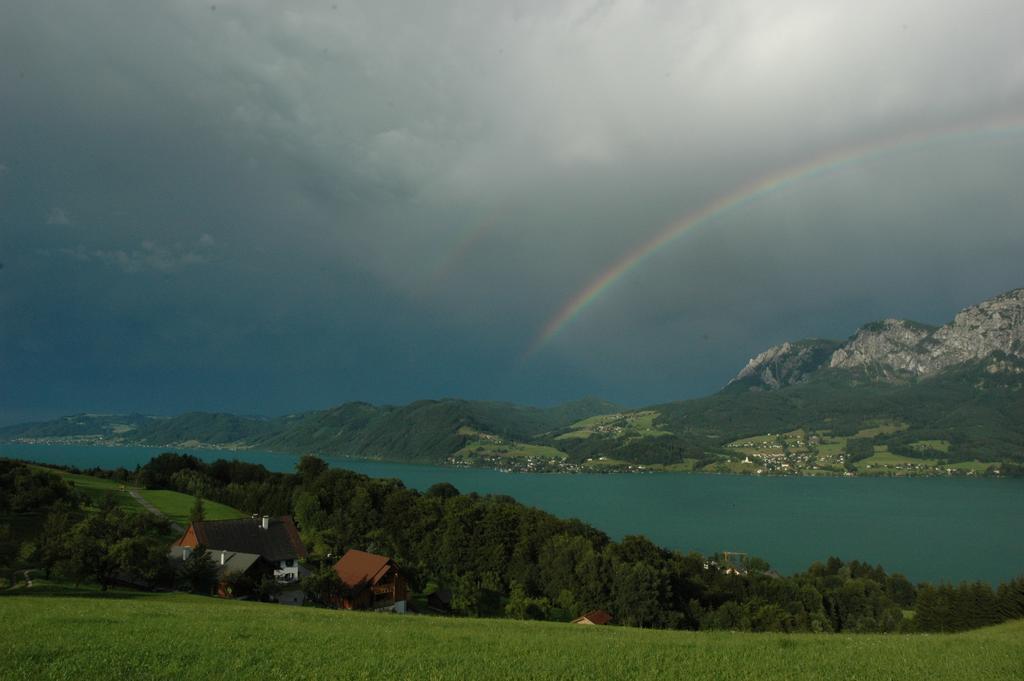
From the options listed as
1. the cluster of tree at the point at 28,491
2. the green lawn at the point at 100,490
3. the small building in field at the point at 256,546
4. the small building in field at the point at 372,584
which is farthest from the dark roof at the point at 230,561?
the green lawn at the point at 100,490

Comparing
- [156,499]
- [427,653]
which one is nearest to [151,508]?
[156,499]

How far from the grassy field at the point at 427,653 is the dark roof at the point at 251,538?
28687 millimetres

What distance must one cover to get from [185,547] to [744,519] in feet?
379

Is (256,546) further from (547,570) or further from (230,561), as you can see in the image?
(547,570)

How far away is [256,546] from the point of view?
42094 mm

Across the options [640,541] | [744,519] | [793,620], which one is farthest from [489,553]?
[744,519]

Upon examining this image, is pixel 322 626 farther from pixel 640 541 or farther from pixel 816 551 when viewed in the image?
pixel 816 551

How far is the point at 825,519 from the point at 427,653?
14164cm

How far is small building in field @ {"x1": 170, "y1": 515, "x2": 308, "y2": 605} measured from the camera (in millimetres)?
38000

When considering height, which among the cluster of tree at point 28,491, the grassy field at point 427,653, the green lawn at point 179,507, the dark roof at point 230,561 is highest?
the cluster of tree at point 28,491

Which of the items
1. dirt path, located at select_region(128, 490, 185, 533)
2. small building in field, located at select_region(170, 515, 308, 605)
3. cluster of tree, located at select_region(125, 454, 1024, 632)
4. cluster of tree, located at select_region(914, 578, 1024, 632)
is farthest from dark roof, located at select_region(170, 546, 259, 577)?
cluster of tree, located at select_region(914, 578, 1024, 632)

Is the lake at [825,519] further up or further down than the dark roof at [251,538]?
further down

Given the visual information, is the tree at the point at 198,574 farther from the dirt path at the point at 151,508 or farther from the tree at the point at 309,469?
the tree at the point at 309,469

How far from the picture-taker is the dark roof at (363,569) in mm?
37312
